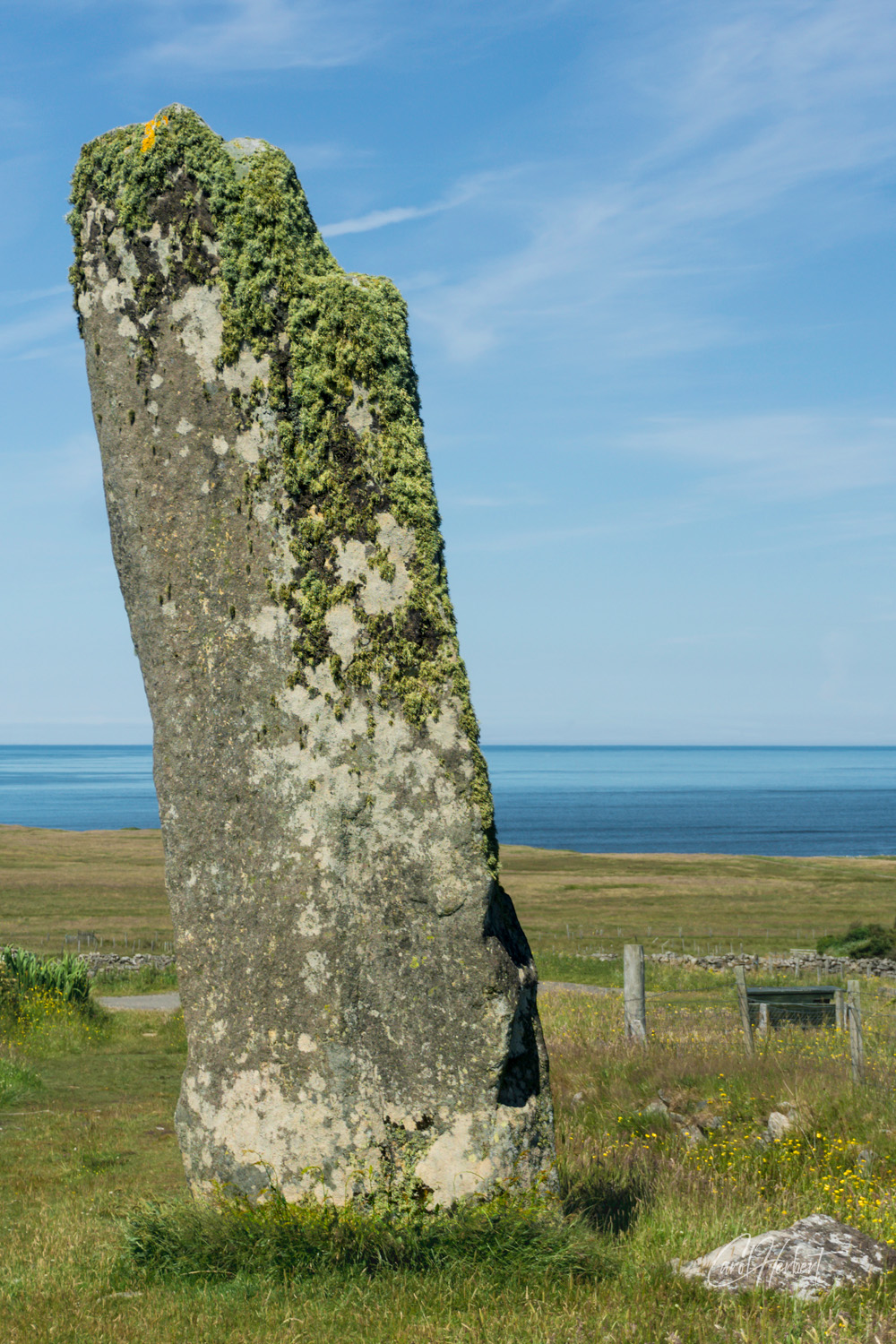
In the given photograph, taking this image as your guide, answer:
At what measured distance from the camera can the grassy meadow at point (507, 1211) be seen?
4.71 metres

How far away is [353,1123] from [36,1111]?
8.10 m

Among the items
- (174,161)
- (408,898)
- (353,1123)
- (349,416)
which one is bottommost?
(353,1123)

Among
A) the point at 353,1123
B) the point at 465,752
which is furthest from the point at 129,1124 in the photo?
the point at 465,752

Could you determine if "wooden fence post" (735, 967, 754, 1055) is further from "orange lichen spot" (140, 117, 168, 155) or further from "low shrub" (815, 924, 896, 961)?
"low shrub" (815, 924, 896, 961)

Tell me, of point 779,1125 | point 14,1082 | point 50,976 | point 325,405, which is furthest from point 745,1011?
point 325,405

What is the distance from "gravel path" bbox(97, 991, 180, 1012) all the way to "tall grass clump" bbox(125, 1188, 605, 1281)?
14.9m

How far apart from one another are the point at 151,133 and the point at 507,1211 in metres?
6.25

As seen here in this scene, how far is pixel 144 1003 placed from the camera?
22422mm

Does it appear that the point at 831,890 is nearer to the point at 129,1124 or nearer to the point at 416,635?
the point at 129,1124

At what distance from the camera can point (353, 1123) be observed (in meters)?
5.68

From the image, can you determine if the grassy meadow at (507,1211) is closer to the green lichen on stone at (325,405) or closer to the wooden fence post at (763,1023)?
the wooden fence post at (763,1023)

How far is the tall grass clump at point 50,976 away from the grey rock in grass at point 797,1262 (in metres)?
14.0

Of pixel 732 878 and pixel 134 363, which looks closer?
pixel 134 363

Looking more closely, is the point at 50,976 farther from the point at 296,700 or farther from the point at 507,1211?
the point at 507,1211
